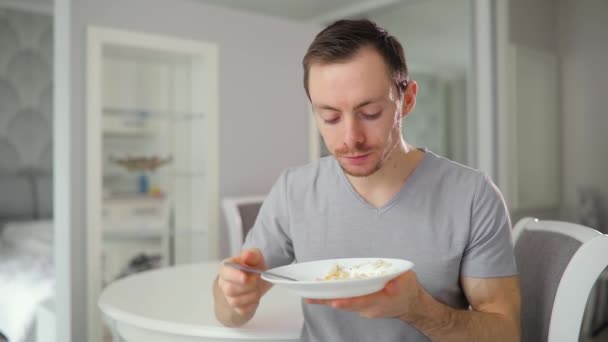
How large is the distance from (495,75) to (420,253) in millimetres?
2599

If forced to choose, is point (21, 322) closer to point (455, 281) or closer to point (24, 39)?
point (455, 281)

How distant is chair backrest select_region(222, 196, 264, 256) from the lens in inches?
92.0

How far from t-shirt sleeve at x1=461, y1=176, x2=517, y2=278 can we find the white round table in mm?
448

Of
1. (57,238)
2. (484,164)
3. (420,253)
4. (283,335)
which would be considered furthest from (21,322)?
(484,164)

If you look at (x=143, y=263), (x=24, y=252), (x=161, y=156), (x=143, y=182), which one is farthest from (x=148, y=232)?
(x=143, y=182)

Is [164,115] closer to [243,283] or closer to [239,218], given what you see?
[239,218]

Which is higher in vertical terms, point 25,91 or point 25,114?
point 25,91

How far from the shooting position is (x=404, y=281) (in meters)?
0.79

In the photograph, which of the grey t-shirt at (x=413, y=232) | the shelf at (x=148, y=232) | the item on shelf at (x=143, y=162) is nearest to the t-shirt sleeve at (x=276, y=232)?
the grey t-shirt at (x=413, y=232)

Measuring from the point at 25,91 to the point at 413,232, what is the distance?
4.32 m

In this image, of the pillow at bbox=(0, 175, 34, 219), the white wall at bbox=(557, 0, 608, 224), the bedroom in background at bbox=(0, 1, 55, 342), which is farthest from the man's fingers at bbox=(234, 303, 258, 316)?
the pillow at bbox=(0, 175, 34, 219)

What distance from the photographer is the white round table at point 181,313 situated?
121 cm

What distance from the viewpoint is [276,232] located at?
48.2 inches

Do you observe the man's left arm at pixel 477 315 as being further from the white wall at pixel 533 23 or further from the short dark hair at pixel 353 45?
the white wall at pixel 533 23
